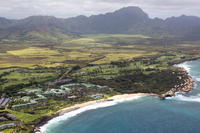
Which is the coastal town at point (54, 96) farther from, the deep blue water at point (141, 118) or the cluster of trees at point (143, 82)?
the deep blue water at point (141, 118)

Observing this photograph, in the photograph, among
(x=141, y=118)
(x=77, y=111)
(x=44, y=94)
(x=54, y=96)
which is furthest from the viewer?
(x=44, y=94)

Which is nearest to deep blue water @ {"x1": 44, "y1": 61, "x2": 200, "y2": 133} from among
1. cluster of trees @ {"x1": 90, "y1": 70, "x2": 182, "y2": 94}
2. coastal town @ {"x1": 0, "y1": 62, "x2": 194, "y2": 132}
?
coastal town @ {"x1": 0, "y1": 62, "x2": 194, "y2": 132}

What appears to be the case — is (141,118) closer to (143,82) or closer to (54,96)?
(54,96)

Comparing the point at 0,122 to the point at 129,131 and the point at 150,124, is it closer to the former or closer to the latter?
the point at 129,131

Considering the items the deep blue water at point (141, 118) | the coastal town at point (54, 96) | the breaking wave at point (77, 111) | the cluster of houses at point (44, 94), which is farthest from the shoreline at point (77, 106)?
the cluster of houses at point (44, 94)

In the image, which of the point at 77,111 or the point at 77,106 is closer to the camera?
the point at 77,111

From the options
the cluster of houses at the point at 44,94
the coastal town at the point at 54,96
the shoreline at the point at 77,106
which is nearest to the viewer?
the shoreline at the point at 77,106

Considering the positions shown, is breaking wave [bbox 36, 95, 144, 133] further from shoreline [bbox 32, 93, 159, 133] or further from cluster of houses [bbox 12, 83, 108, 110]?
cluster of houses [bbox 12, 83, 108, 110]

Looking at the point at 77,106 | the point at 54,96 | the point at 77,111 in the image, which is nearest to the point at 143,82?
the point at 77,106

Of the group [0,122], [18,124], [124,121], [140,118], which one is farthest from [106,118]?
[0,122]
